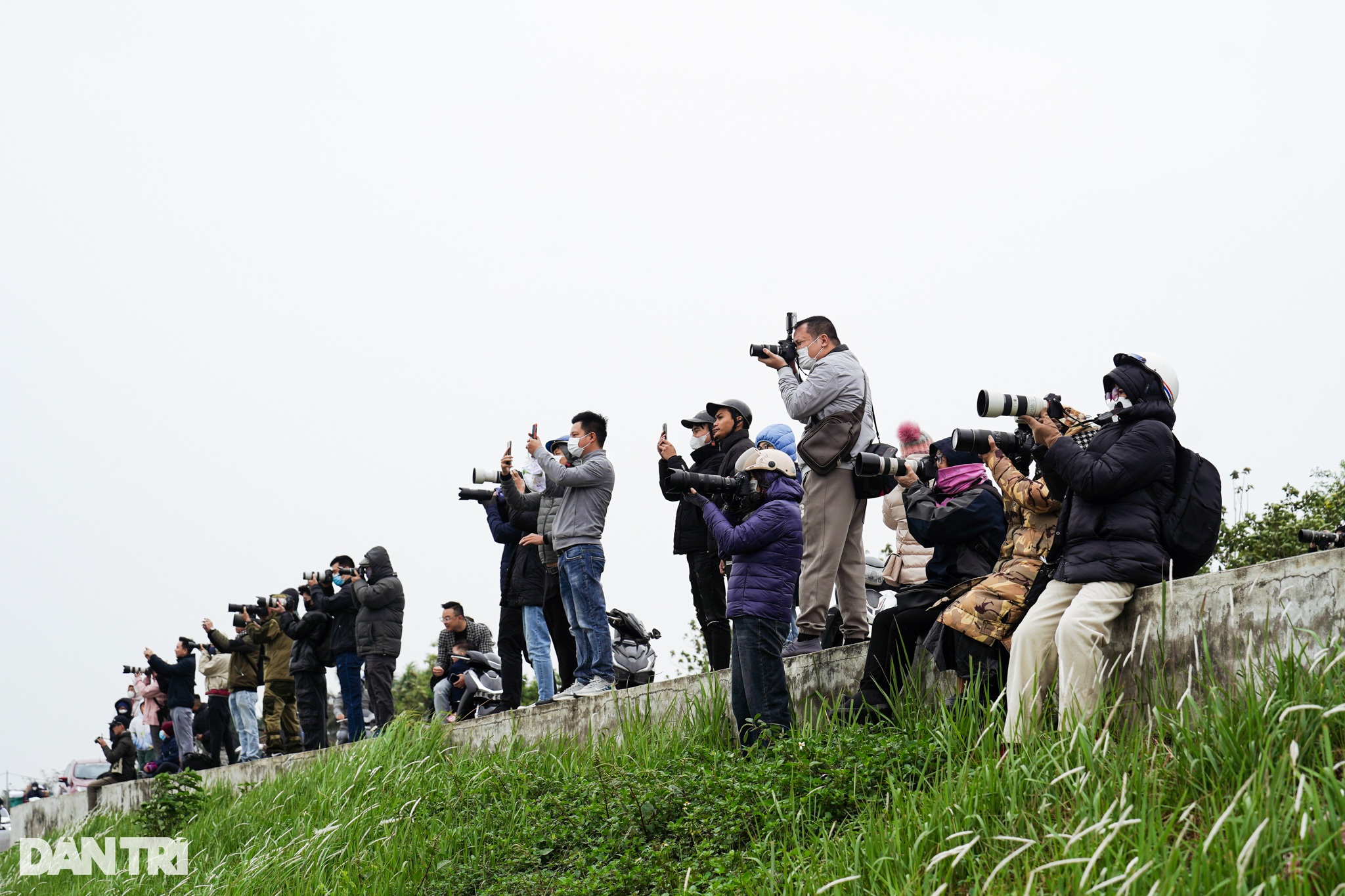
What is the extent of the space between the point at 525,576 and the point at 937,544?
3857 millimetres

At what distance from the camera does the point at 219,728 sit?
14.4m

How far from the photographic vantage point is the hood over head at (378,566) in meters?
11.3

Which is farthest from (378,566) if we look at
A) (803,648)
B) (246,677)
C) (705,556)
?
(803,648)

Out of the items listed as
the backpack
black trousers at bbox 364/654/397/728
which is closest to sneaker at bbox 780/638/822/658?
the backpack

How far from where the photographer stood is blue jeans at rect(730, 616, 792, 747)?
6.47 metres

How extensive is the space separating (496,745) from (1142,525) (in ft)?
16.6

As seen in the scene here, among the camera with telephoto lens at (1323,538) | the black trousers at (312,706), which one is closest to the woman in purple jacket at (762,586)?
the camera with telephoto lens at (1323,538)

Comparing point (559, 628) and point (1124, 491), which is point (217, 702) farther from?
point (1124, 491)

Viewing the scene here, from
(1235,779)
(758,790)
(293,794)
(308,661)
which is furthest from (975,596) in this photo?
(308,661)

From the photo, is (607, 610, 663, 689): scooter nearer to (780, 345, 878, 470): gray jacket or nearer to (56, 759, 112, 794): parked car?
(780, 345, 878, 470): gray jacket

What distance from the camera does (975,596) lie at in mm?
5703

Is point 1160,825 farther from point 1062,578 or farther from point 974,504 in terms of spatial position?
point 974,504

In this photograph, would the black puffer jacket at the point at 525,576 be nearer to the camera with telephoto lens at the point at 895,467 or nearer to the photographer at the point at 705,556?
the photographer at the point at 705,556

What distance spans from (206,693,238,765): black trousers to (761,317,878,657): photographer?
360 inches
